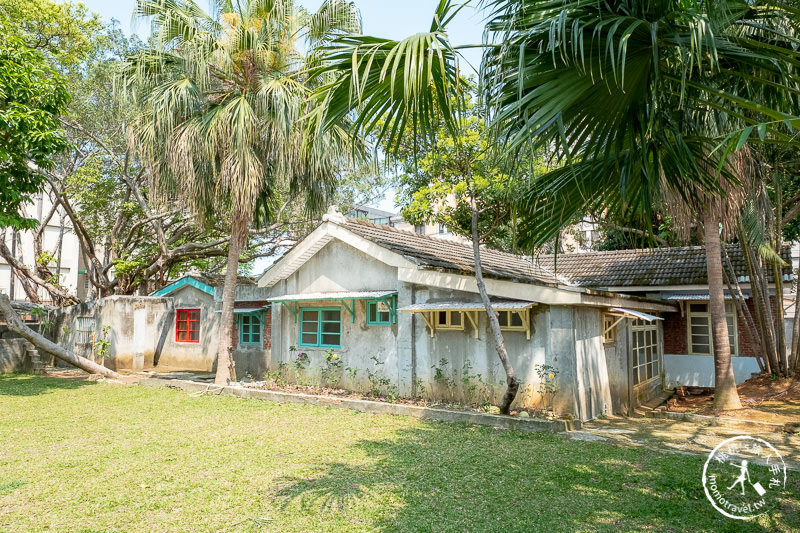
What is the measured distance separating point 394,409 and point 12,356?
14326 mm

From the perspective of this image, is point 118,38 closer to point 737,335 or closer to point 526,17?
point 526,17

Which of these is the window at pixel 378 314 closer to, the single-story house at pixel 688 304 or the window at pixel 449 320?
the window at pixel 449 320

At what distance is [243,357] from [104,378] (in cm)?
384

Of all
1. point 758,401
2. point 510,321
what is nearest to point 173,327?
point 510,321

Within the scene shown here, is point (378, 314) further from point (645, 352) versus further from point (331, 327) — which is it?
point (645, 352)

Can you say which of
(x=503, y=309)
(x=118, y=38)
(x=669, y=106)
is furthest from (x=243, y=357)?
(x=669, y=106)

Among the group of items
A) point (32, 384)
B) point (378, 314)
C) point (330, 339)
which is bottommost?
point (32, 384)

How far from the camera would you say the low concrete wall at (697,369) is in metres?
15.4

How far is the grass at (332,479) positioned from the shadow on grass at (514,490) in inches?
0.8

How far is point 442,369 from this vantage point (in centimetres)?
1134

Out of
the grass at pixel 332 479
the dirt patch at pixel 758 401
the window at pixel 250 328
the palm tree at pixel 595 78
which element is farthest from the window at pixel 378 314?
the palm tree at pixel 595 78

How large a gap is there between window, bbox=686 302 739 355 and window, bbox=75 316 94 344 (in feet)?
63.3

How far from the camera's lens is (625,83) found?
14.1ft

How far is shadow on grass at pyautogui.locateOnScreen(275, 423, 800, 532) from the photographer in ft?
16.2
